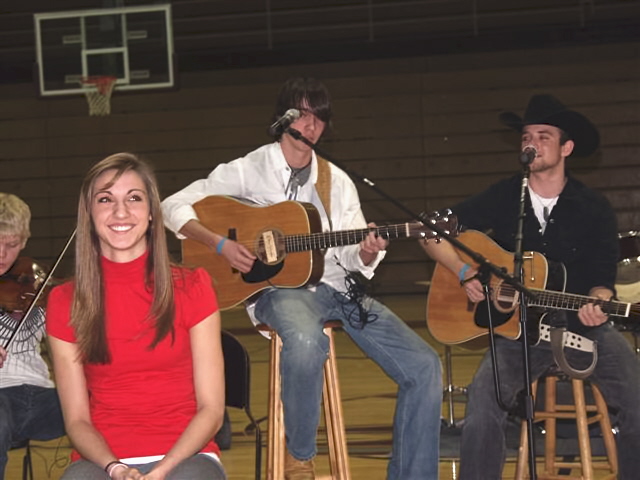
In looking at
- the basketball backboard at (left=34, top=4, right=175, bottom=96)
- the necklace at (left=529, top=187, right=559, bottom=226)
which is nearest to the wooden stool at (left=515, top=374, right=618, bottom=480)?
the necklace at (left=529, top=187, right=559, bottom=226)

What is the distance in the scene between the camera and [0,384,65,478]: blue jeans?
11.9 feet

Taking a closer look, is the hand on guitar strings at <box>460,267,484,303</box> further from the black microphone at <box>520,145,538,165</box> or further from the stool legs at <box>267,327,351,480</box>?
the black microphone at <box>520,145,538,165</box>

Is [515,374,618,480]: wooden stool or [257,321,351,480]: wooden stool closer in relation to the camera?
[257,321,351,480]: wooden stool

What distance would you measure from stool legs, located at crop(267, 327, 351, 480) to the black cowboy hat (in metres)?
1.19

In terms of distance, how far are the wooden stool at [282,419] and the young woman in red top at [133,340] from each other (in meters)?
1.06

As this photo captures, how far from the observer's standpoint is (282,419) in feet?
12.7

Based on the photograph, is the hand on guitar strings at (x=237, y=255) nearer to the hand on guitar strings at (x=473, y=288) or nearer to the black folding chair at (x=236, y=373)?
the black folding chair at (x=236, y=373)

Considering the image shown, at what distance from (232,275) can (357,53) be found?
778cm

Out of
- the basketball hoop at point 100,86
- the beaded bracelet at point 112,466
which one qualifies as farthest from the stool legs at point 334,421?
the basketball hoop at point 100,86

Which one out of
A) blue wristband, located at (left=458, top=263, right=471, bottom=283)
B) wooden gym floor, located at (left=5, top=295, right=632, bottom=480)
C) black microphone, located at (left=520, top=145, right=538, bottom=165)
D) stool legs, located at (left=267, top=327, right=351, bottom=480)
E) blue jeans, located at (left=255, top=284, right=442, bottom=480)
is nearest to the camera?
black microphone, located at (left=520, top=145, right=538, bottom=165)

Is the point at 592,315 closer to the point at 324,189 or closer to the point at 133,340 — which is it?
the point at 324,189

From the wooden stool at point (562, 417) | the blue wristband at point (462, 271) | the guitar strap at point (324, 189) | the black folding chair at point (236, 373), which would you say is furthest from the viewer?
the guitar strap at point (324, 189)

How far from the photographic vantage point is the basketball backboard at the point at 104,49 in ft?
35.5

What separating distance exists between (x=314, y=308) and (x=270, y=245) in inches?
16.2
